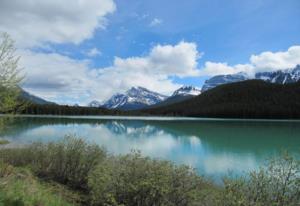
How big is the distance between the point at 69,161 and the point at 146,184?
6840 mm

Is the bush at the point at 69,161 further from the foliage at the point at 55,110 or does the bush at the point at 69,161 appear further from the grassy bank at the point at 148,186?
the foliage at the point at 55,110

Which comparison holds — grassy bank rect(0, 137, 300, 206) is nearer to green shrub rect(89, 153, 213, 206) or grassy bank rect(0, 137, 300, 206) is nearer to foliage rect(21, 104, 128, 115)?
green shrub rect(89, 153, 213, 206)

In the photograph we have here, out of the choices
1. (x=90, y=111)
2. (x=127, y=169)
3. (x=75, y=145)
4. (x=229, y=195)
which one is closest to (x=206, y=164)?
(x=75, y=145)

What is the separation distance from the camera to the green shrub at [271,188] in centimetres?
755

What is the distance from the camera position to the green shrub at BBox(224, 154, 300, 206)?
7.55m

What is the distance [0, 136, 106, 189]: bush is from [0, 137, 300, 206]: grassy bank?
0.16 ft

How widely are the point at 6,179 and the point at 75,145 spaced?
5513 millimetres

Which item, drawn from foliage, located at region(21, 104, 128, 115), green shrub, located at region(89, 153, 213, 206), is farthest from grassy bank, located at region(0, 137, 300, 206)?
foliage, located at region(21, 104, 128, 115)

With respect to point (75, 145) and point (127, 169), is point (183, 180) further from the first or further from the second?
point (75, 145)

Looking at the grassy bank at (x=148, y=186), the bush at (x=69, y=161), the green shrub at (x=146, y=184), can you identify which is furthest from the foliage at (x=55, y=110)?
the green shrub at (x=146, y=184)

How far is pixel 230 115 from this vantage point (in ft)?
581

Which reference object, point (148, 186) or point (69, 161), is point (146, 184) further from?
point (69, 161)

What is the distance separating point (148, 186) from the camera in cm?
909

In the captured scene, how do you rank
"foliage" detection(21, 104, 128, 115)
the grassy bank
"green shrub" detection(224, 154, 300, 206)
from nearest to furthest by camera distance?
"green shrub" detection(224, 154, 300, 206)
the grassy bank
"foliage" detection(21, 104, 128, 115)
